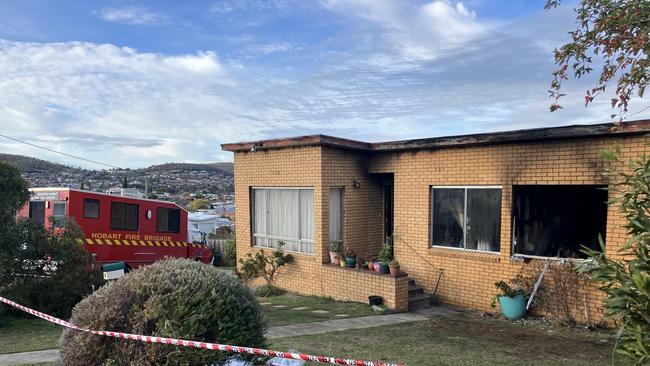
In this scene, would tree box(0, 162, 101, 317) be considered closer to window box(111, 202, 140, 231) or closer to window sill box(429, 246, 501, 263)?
window box(111, 202, 140, 231)

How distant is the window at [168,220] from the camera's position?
54.3 feet

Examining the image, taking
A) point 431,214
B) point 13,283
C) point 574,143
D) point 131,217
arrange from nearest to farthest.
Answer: point 574,143
point 13,283
point 431,214
point 131,217

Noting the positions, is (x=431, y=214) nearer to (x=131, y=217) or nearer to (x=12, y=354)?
(x=12, y=354)

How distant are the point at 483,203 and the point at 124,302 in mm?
7876

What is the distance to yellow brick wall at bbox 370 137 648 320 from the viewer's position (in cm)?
873

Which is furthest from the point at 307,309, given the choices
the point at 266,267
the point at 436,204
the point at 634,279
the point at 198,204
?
the point at 198,204

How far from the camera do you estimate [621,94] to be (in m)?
6.93

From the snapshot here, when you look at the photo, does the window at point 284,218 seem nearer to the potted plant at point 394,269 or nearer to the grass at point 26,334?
the potted plant at point 394,269

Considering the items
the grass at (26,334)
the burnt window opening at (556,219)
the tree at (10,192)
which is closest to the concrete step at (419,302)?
the burnt window opening at (556,219)

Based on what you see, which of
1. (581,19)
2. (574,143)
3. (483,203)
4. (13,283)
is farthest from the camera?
(483,203)

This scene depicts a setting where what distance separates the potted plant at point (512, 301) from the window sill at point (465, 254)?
0.71 m

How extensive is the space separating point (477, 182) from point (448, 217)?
44.3 inches

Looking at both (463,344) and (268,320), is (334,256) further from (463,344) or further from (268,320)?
(268,320)

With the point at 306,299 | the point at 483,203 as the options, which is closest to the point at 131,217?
the point at 306,299
